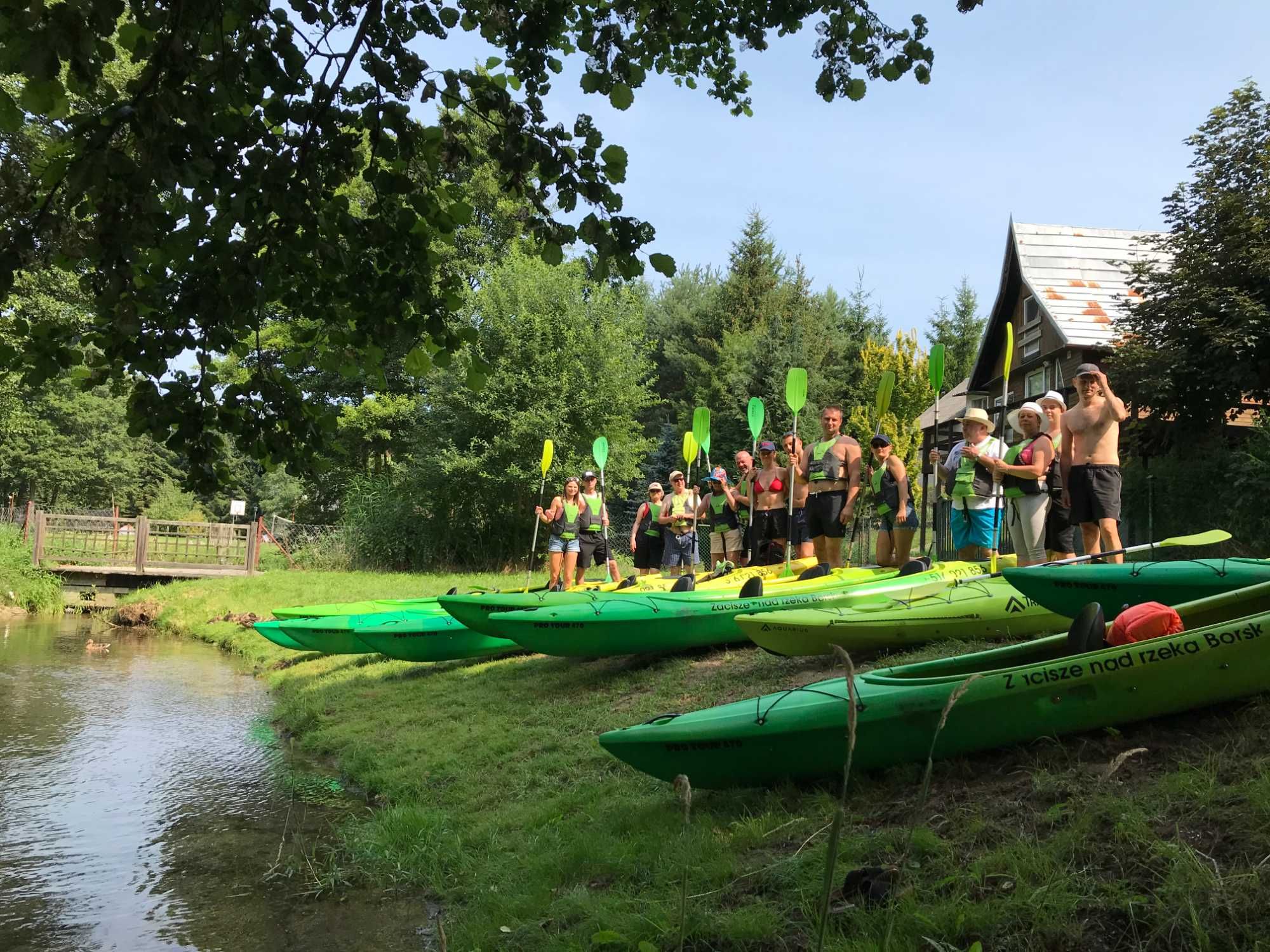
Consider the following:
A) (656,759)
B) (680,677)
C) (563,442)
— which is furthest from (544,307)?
(656,759)

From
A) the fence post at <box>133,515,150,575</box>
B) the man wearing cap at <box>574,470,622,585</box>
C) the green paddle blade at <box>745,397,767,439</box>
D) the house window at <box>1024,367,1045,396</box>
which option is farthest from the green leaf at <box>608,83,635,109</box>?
the fence post at <box>133,515,150,575</box>

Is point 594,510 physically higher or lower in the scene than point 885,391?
lower

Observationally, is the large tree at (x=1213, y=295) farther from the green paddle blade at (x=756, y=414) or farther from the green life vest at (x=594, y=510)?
the green life vest at (x=594, y=510)

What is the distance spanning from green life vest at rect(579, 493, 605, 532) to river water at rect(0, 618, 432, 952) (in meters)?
4.18

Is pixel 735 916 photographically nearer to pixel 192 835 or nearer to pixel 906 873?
pixel 906 873

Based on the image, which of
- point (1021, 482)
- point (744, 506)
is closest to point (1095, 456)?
point (1021, 482)

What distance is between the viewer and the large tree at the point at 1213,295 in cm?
1142

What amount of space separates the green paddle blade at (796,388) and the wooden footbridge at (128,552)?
1278 cm

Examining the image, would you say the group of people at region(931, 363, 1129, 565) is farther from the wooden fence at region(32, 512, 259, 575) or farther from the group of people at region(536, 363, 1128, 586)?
the wooden fence at region(32, 512, 259, 575)

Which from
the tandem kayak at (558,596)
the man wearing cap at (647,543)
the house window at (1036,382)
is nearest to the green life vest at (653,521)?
the man wearing cap at (647,543)

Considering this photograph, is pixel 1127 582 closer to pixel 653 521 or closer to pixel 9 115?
pixel 9 115

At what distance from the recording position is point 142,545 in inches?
728

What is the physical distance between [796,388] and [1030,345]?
10655 mm

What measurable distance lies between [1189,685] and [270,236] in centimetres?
348
